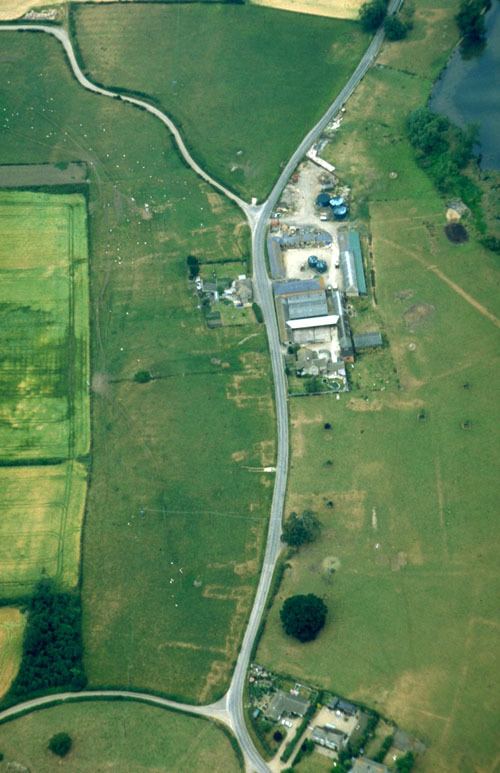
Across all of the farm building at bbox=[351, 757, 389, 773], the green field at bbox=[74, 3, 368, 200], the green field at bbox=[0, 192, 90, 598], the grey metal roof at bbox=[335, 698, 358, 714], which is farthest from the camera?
the green field at bbox=[74, 3, 368, 200]

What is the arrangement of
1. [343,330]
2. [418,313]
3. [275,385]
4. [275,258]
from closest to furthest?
[275,385], [343,330], [418,313], [275,258]

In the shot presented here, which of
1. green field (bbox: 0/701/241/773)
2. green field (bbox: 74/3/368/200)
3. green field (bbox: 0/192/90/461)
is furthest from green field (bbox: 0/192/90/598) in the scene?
green field (bbox: 74/3/368/200)

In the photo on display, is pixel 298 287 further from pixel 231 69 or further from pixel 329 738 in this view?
pixel 329 738

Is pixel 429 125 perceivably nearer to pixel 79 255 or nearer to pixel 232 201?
pixel 232 201

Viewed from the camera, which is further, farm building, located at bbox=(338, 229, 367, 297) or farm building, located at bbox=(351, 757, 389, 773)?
farm building, located at bbox=(338, 229, 367, 297)

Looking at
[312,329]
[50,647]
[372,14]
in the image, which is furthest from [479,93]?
[50,647]

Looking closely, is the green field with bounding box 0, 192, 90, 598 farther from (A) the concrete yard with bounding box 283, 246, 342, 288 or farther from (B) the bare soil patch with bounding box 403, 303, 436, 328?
(B) the bare soil patch with bounding box 403, 303, 436, 328

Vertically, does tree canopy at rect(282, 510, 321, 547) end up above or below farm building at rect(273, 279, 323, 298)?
below
